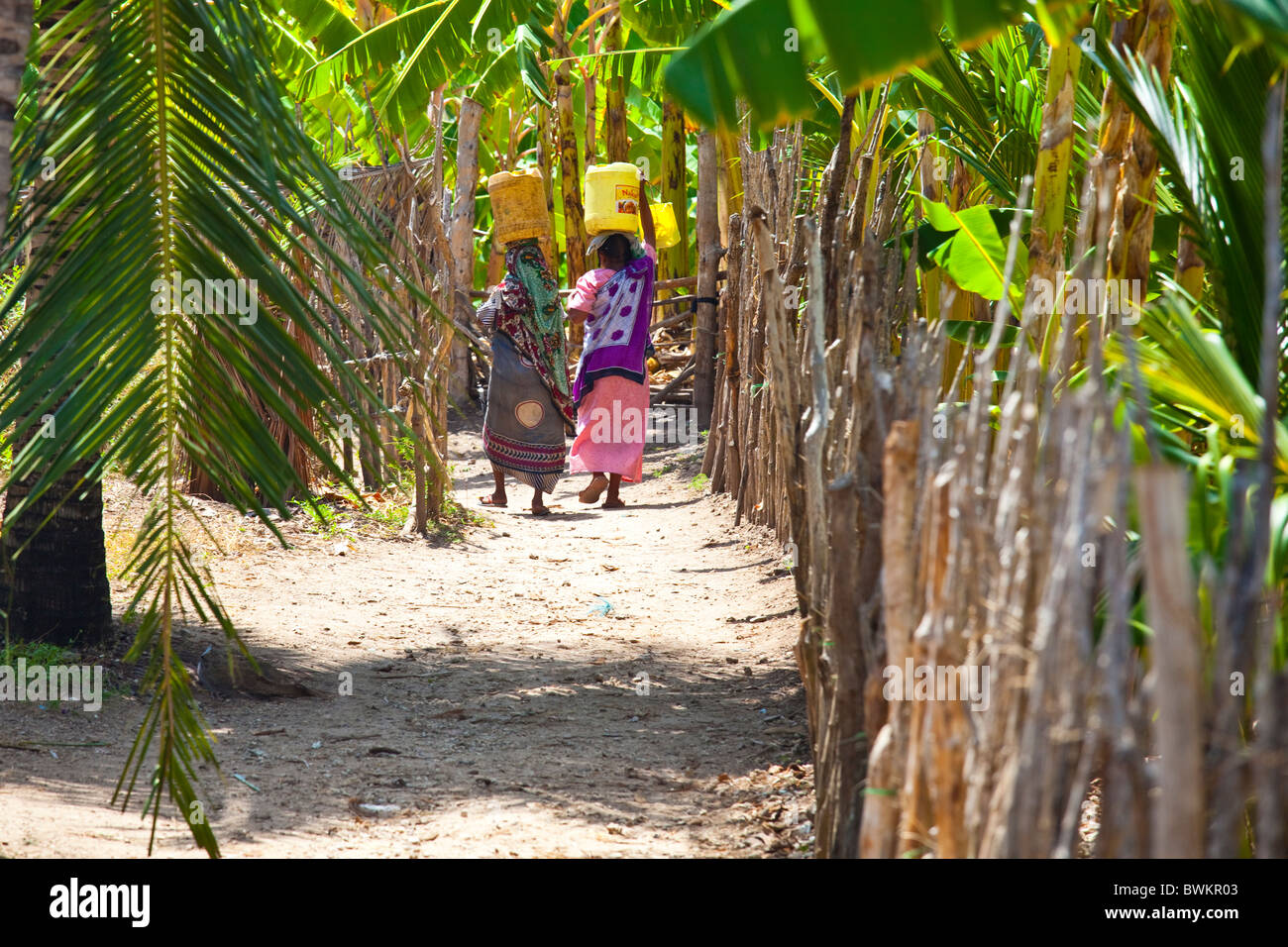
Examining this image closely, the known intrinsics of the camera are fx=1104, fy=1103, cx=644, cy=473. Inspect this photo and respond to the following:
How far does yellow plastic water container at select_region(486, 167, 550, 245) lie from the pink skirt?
3.84ft

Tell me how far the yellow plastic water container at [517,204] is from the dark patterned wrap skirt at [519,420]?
27.7 inches

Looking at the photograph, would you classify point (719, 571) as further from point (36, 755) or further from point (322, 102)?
point (322, 102)

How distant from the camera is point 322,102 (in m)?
10.7

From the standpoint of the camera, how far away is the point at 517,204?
23.2ft

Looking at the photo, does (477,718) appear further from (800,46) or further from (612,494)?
(612,494)

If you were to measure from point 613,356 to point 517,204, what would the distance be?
1.20 m

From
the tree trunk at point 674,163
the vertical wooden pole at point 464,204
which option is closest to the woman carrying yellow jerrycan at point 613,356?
the vertical wooden pole at point 464,204

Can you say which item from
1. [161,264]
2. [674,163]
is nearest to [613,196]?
[674,163]

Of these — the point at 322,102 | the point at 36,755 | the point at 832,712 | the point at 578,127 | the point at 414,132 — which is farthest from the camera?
the point at 578,127

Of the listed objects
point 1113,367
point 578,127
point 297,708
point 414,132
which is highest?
point 578,127

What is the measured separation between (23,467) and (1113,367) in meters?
2.08

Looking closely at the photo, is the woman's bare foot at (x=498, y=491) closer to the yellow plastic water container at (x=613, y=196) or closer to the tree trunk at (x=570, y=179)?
the yellow plastic water container at (x=613, y=196)
